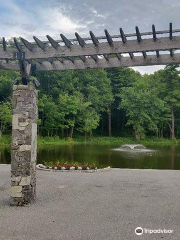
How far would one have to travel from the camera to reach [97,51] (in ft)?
22.7

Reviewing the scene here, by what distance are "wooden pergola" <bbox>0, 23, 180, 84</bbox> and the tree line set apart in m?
25.8

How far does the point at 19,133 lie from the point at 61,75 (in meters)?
30.8

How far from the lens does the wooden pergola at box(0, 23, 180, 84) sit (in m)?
6.50

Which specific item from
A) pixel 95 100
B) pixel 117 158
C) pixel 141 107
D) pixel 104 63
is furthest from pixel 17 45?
pixel 141 107

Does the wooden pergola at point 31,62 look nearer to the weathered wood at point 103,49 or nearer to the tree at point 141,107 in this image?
the weathered wood at point 103,49

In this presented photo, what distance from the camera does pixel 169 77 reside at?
39375 millimetres

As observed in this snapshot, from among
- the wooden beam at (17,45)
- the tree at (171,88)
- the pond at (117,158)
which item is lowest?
the pond at (117,158)

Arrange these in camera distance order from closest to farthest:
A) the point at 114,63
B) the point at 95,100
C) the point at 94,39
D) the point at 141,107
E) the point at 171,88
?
1. the point at 94,39
2. the point at 114,63
3. the point at 141,107
4. the point at 95,100
5. the point at 171,88

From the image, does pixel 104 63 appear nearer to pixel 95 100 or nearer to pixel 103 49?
pixel 103 49

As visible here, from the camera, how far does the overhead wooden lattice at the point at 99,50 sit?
256 inches

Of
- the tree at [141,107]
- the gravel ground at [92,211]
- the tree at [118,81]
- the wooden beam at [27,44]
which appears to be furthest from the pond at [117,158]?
the tree at [118,81]

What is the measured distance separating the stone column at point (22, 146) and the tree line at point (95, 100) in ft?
85.0

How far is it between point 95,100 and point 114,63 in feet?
103

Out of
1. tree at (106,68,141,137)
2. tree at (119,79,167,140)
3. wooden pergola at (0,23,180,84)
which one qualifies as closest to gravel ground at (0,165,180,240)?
wooden pergola at (0,23,180,84)
